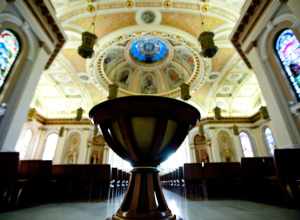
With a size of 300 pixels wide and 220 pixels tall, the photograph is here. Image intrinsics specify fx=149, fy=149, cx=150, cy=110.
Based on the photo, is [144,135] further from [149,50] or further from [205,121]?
[205,121]

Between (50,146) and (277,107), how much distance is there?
14.6 meters

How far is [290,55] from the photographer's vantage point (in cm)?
420

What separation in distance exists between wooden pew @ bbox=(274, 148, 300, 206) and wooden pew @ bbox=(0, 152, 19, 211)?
4117mm

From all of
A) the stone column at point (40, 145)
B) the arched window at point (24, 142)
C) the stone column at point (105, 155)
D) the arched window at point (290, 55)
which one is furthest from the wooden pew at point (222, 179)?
the stone column at point (40, 145)

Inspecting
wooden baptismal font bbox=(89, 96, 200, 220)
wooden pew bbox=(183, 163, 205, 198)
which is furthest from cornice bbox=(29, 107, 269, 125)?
wooden baptismal font bbox=(89, 96, 200, 220)

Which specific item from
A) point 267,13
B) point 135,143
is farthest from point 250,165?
point 267,13

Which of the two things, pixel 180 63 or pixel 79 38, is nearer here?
pixel 79 38

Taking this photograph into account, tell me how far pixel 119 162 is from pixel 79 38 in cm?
995

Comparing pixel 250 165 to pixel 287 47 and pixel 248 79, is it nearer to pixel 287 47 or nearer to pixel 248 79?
pixel 287 47

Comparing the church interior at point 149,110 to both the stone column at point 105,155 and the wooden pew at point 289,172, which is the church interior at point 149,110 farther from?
the stone column at point 105,155

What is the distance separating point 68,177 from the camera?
12.1ft

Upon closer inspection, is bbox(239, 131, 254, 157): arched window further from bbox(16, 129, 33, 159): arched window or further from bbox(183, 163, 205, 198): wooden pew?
bbox(16, 129, 33, 159): arched window

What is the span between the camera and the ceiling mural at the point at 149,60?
735cm

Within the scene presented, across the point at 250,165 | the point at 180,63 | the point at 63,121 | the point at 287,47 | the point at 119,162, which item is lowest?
the point at 250,165
